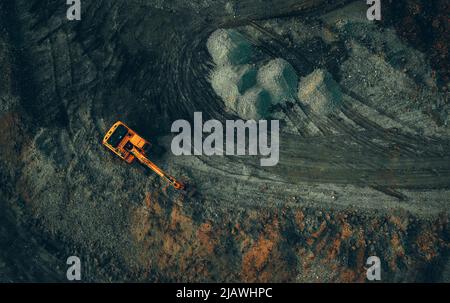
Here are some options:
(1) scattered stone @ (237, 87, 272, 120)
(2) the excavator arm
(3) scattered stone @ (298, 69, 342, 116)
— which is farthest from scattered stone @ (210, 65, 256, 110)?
(2) the excavator arm

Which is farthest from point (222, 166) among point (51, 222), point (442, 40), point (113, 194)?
point (442, 40)

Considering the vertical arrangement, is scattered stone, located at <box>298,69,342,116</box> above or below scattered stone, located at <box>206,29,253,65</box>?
below

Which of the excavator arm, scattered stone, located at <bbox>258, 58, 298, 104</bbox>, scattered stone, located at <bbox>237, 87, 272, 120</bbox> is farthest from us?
scattered stone, located at <bbox>258, 58, 298, 104</bbox>

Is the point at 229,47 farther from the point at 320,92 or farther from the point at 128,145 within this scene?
the point at 128,145

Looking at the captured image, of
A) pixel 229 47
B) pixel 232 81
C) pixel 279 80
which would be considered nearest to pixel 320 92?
pixel 279 80

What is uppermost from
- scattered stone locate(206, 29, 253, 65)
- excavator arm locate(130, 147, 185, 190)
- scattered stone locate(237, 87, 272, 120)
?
scattered stone locate(206, 29, 253, 65)

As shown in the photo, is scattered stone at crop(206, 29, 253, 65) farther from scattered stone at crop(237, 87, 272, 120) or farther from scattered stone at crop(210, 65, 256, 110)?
scattered stone at crop(237, 87, 272, 120)

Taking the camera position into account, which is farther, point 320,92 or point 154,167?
point 320,92
